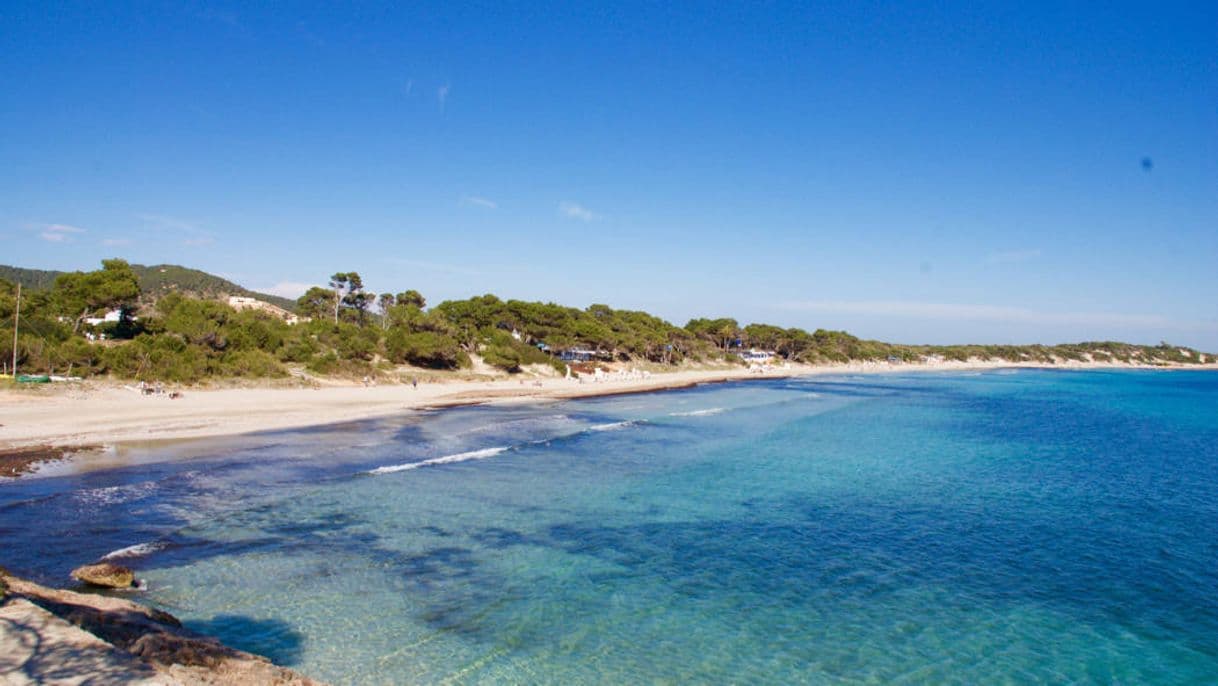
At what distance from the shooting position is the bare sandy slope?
71.6 feet

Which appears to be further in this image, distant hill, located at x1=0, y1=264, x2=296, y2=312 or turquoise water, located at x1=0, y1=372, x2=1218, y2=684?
distant hill, located at x1=0, y1=264, x2=296, y2=312

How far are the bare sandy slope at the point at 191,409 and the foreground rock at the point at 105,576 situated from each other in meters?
13.0

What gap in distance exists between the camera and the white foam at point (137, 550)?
11062mm

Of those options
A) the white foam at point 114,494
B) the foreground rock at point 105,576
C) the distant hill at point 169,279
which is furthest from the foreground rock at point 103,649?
the distant hill at point 169,279

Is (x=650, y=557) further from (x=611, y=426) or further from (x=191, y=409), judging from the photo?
(x=191, y=409)

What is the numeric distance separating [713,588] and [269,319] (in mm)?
48132

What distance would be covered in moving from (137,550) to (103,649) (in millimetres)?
6222

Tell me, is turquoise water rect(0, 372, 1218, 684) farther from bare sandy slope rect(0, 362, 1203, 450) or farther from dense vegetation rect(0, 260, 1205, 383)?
dense vegetation rect(0, 260, 1205, 383)

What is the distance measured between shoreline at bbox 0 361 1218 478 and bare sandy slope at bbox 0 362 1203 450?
29 mm

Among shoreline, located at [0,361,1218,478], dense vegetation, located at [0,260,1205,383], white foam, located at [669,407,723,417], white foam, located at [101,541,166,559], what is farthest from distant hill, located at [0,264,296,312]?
white foam, located at [101,541,166,559]

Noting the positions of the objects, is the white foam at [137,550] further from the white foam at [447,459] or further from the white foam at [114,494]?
the white foam at [447,459]

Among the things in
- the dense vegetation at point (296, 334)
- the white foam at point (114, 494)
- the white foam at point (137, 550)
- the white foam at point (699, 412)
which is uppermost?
the dense vegetation at point (296, 334)

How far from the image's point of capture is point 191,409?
28.1m

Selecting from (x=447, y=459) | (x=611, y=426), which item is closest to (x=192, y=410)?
Answer: (x=447, y=459)
